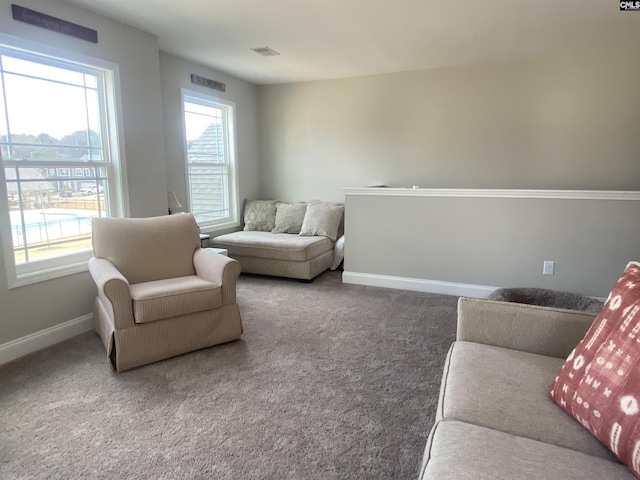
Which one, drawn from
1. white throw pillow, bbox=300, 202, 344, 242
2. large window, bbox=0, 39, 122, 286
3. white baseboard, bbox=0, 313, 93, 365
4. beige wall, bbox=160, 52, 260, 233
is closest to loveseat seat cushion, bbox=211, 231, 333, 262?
white throw pillow, bbox=300, 202, 344, 242

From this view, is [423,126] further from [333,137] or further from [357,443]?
[357,443]

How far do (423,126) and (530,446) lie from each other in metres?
4.27

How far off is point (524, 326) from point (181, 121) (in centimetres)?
389

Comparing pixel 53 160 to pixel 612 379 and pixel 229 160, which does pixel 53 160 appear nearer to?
pixel 229 160

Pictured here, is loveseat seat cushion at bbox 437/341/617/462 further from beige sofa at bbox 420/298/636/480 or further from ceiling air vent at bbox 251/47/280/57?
ceiling air vent at bbox 251/47/280/57

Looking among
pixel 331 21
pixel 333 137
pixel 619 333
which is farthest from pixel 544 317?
pixel 333 137

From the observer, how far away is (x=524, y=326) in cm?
168

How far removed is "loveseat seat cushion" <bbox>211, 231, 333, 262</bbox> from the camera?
4324mm

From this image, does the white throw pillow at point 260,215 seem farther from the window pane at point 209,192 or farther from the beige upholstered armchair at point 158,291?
the beige upholstered armchair at point 158,291

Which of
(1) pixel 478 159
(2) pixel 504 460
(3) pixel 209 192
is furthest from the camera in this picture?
(3) pixel 209 192

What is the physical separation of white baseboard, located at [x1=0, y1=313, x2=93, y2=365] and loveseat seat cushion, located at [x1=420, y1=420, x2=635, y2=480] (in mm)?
2788

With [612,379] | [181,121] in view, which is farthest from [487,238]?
[181,121]

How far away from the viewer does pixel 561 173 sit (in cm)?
436

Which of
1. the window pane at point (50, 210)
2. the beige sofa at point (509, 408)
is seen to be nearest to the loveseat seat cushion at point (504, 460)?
the beige sofa at point (509, 408)
